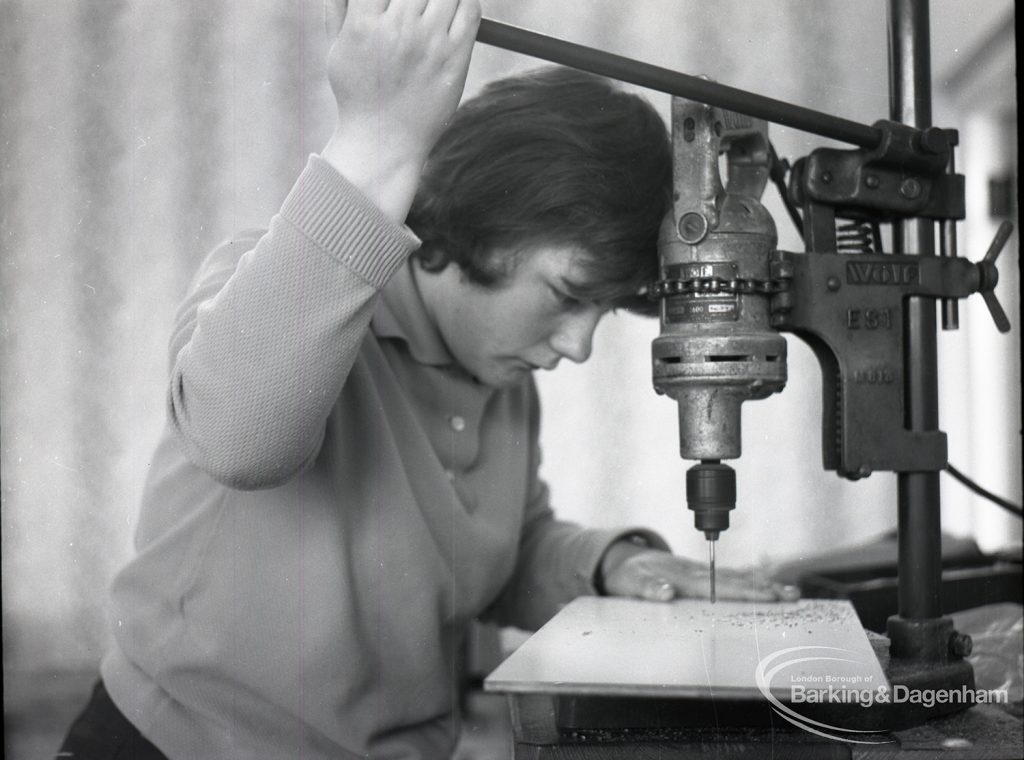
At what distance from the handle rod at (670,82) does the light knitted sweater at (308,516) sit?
14cm

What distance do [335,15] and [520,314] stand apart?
0.36 meters

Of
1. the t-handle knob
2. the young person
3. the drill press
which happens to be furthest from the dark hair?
the t-handle knob

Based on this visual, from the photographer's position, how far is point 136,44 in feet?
2.41

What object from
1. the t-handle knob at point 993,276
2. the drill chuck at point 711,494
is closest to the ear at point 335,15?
the drill chuck at point 711,494

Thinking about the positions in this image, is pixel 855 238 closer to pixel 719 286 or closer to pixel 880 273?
pixel 880 273

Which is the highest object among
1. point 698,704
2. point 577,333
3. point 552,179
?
point 552,179

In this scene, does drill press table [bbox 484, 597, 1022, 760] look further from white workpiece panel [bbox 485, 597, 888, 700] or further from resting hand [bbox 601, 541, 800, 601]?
resting hand [bbox 601, 541, 800, 601]

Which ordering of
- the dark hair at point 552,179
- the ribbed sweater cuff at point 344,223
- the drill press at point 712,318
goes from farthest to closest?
the dark hair at point 552,179 < the drill press at point 712,318 < the ribbed sweater cuff at point 344,223

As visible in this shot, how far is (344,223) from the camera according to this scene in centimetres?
54

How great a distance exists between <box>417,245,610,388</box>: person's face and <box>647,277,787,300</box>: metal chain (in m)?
0.17

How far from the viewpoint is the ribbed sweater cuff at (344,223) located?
540mm

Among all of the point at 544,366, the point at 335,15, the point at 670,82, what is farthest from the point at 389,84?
the point at 544,366

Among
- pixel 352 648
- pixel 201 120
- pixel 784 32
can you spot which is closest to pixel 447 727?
pixel 352 648

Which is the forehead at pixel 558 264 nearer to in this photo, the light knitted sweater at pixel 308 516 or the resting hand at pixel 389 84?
the light knitted sweater at pixel 308 516
